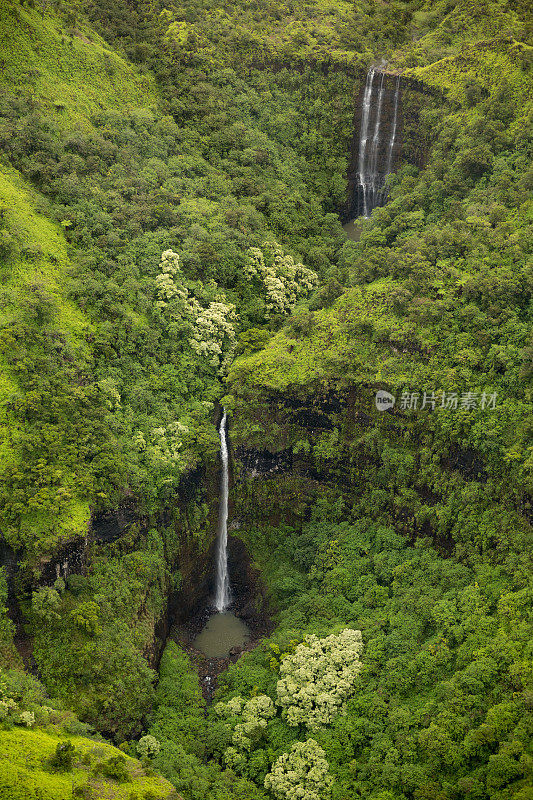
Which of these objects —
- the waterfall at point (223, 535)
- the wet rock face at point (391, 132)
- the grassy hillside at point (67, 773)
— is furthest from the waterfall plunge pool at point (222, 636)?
the wet rock face at point (391, 132)

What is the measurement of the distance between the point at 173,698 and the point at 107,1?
37856 mm

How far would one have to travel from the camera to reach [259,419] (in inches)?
1313

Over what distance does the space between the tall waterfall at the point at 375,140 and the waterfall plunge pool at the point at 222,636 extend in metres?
26.0

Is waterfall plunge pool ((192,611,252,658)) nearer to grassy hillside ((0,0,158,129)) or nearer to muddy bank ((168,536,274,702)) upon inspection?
muddy bank ((168,536,274,702))

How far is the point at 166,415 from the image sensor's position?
32000 mm

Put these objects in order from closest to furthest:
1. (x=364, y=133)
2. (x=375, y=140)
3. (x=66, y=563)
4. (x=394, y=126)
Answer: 1. (x=66, y=563)
2. (x=394, y=126)
3. (x=375, y=140)
4. (x=364, y=133)

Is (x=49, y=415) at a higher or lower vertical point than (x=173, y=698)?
higher

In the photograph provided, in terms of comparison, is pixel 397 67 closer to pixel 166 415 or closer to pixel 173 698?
pixel 166 415

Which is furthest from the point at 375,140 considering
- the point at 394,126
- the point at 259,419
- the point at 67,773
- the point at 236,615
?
the point at 67,773

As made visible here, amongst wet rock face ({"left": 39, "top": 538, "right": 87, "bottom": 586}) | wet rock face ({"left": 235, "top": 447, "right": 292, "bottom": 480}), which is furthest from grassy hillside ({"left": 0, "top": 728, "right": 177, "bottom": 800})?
wet rock face ({"left": 235, "top": 447, "right": 292, "bottom": 480})

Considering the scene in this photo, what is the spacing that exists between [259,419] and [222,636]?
29.9ft

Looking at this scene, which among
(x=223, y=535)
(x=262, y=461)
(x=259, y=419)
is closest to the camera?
(x=259, y=419)

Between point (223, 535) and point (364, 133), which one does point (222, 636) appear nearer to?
point (223, 535)

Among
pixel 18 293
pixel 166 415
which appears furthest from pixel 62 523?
pixel 18 293
